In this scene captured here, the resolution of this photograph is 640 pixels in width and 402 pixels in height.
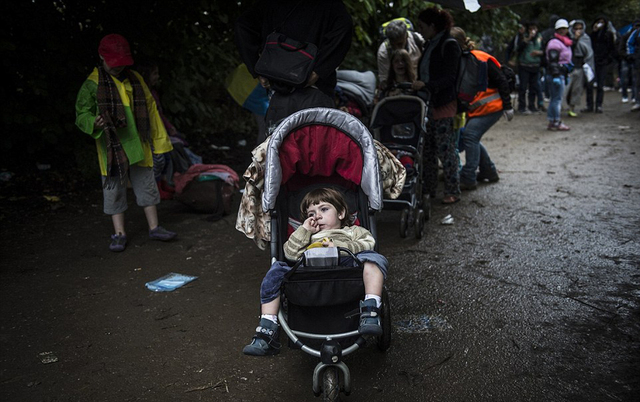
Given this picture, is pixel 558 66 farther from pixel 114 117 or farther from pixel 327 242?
pixel 327 242

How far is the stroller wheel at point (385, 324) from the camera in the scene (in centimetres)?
347

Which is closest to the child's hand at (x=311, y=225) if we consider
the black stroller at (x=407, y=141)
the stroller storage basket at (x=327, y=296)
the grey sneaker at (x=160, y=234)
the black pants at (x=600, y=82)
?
the stroller storage basket at (x=327, y=296)

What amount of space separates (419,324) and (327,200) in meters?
1.08

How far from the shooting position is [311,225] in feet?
12.1

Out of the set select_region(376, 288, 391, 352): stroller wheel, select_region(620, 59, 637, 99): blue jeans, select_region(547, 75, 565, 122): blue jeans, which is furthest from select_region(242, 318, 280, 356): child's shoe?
select_region(620, 59, 637, 99): blue jeans

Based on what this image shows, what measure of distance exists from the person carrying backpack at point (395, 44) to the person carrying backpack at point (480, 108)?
0.65 meters

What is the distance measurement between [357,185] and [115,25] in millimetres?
5400

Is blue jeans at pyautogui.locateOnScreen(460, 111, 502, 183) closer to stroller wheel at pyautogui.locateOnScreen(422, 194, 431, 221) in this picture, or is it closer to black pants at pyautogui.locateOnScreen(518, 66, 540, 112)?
stroller wheel at pyautogui.locateOnScreen(422, 194, 431, 221)

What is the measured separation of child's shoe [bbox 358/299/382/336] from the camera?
310 centimetres

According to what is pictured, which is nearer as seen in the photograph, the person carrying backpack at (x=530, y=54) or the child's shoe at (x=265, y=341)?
the child's shoe at (x=265, y=341)

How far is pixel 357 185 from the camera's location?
4.03 meters

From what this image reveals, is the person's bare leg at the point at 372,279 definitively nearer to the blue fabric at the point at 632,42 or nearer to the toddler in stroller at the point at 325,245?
the toddler in stroller at the point at 325,245

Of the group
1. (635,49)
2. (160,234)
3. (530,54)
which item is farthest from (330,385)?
(635,49)

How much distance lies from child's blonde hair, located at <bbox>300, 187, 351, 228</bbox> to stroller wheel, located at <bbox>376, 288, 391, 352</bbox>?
1.97 ft
